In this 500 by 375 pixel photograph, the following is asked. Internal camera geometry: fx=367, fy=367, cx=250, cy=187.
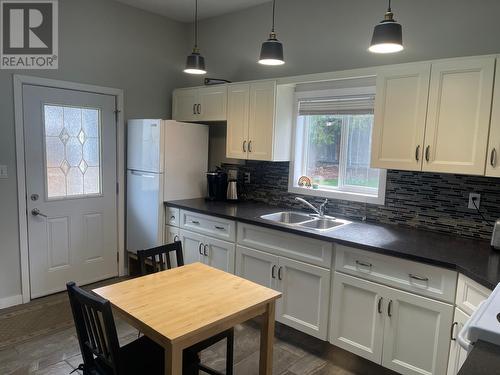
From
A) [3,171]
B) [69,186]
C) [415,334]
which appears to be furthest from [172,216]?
[415,334]

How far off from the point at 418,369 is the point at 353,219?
1203 mm

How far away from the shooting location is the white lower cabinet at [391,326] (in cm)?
208

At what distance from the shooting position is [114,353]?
1483mm

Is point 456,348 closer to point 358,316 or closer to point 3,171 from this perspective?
point 358,316

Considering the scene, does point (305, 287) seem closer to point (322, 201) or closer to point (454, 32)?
point (322, 201)

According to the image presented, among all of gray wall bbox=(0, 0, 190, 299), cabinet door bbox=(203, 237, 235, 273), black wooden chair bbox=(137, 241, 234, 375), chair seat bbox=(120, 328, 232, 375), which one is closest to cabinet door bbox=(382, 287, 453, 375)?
black wooden chair bbox=(137, 241, 234, 375)

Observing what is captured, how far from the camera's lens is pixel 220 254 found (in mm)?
3180

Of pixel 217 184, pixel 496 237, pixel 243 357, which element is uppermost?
pixel 217 184

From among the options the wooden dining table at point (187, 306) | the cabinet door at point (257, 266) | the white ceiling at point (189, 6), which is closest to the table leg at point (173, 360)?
the wooden dining table at point (187, 306)

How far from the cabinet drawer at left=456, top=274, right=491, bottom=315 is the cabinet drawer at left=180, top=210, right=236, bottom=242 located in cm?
167

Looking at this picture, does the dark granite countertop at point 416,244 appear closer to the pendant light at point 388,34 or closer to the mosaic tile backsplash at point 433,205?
the mosaic tile backsplash at point 433,205

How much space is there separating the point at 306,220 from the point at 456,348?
146 cm

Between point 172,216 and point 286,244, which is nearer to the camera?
point 286,244

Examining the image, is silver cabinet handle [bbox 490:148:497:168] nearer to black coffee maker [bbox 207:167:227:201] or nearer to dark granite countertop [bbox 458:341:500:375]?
dark granite countertop [bbox 458:341:500:375]
